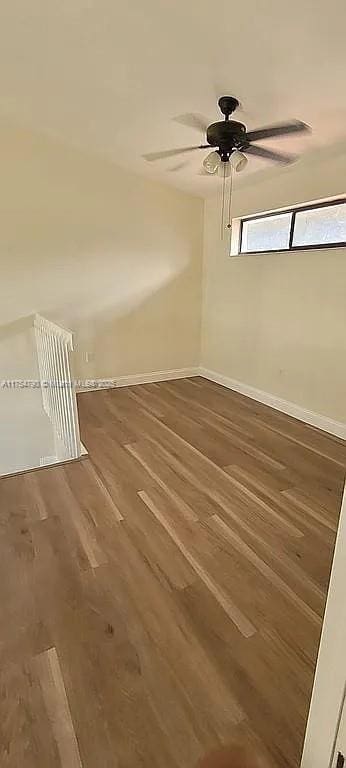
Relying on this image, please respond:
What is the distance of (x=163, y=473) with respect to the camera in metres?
2.73

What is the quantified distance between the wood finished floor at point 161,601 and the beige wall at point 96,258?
72.5 inches

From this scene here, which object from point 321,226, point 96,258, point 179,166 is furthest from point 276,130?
point 96,258

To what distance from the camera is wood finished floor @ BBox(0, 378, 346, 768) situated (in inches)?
48.3

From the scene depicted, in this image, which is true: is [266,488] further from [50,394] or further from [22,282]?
[22,282]

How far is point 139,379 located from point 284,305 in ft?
6.65

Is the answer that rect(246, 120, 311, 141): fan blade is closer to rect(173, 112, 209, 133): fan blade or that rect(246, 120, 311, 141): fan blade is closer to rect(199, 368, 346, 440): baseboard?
rect(173, 112, 209, 133): fan blade

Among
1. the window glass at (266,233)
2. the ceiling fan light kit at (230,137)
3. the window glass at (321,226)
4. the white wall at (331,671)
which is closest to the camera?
the white wall at (331,671)

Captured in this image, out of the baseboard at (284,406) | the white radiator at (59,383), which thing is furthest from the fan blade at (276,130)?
the baseboard at (284,406)

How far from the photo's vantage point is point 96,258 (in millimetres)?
4379

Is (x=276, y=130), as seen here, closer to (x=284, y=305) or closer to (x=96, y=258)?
(x=284, y=305)

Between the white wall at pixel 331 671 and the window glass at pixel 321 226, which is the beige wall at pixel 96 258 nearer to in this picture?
the window glass at pixel 321 226

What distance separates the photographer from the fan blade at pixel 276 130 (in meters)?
2.12

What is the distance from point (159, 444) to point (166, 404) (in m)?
1.02

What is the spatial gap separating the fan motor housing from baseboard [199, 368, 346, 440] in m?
2.34
